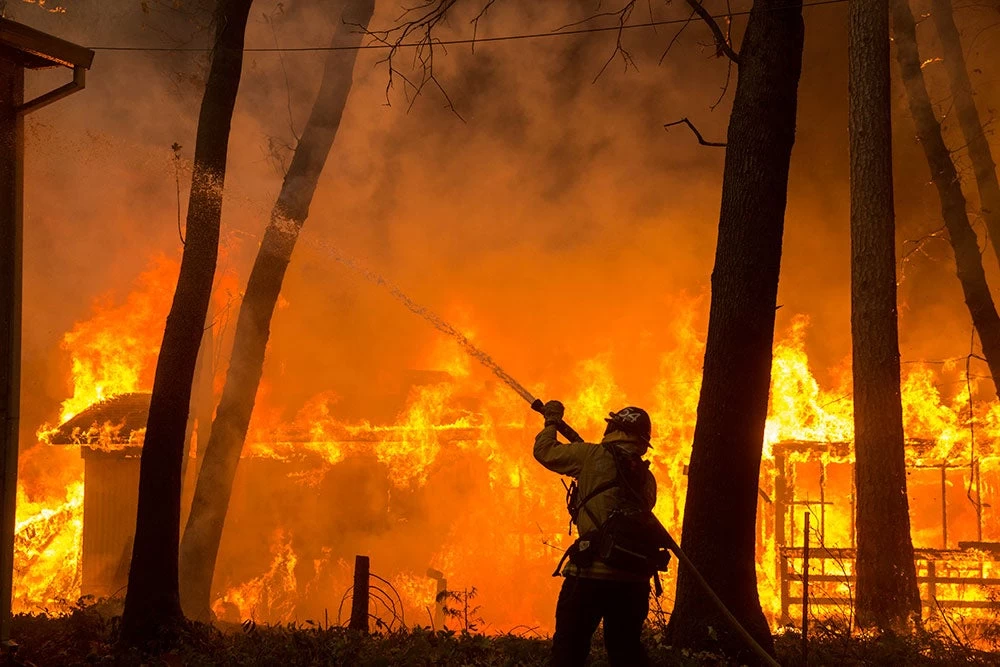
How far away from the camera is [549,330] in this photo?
28609 mm

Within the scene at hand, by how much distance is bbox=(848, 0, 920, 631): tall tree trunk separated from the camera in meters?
8.55

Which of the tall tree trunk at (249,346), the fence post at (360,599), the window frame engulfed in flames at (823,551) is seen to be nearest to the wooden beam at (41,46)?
the fence post at (360,599)

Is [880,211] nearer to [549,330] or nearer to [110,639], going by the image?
[110,639]

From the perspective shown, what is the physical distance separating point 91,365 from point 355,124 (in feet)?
36.4

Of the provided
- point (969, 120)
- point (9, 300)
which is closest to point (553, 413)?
point (9, 300)

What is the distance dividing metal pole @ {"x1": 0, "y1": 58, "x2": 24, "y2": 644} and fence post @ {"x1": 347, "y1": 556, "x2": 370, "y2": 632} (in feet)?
9.09

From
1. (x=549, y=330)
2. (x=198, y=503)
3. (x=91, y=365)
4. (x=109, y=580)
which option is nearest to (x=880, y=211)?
(x=198, y=503)

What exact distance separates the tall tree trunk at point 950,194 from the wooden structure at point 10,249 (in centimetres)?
1131

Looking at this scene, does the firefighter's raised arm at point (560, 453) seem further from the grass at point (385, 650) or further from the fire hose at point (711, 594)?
the grass at point (385, 650)

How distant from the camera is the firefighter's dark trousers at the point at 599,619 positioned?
4949mm

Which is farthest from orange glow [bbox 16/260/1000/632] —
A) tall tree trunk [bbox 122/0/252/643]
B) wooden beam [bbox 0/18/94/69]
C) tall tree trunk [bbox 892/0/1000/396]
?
wooden beam [bbox 0/18/94/69]

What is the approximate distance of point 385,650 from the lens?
21.7ft

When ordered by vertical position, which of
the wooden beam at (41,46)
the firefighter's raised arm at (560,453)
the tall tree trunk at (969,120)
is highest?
the tall tree trunk at (969,120)

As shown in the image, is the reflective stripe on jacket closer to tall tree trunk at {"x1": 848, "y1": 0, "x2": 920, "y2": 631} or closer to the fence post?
the fence post
